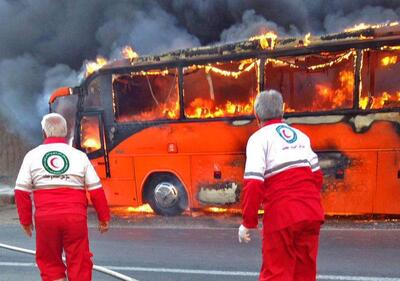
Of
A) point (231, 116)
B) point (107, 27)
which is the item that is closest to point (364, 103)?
point (231, 116)

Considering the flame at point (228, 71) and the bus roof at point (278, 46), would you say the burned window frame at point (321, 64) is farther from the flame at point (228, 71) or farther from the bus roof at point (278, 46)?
the flame at point (228, 71)

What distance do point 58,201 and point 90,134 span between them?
5.51m

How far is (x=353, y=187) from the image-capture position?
7238mm

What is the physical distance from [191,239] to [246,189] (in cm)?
363

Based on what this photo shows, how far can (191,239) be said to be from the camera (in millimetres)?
6441

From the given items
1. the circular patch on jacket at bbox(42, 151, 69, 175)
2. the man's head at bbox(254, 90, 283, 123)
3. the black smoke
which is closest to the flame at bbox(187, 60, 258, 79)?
the man's head at bbox(254, 90, 283, 123)

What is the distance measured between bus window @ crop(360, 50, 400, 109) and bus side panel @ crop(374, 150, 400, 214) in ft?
2.72

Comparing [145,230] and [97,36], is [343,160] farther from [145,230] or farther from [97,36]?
[97,36]

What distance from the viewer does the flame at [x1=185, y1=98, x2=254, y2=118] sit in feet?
25.8

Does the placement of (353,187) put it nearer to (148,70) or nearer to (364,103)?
(364,103)

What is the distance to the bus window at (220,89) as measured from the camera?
7.86 m

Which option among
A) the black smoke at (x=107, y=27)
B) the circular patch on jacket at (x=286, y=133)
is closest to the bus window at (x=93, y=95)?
the circular patch on jacket at (x=286, y=133)

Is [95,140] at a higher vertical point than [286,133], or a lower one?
lower

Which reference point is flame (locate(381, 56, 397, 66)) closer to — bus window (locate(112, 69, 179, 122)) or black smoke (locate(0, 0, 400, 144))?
bus window (locate(112, 69, 179, 122))
